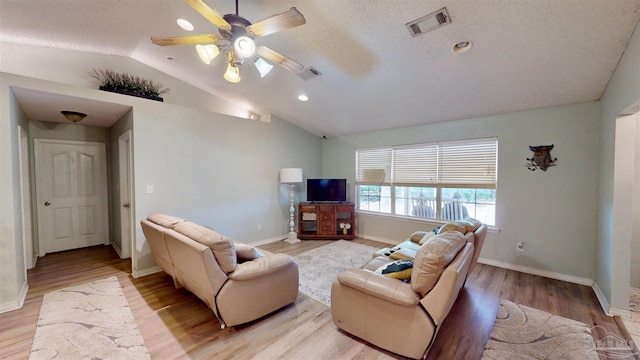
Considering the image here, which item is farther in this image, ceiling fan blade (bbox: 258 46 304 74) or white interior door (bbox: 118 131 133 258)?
white interior door (bbox: 118 131 133 258)

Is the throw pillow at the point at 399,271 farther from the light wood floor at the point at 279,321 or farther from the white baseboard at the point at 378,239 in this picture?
the white baseboard at the point at 378,239

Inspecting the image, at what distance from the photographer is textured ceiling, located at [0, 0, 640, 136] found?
2084 millimetres

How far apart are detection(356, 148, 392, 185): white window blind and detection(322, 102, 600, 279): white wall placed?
4.27 feet

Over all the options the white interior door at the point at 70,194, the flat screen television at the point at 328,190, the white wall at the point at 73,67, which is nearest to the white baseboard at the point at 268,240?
the flat screen television at the point at 328,190

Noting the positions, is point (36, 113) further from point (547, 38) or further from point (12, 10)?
point (547, 38)

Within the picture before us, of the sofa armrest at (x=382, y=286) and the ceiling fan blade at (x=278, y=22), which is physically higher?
the ceiling fan blade at (x=278, y=22)

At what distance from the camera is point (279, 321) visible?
2.34 m

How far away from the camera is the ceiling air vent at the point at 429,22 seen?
211 cm

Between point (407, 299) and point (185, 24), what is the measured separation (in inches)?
138

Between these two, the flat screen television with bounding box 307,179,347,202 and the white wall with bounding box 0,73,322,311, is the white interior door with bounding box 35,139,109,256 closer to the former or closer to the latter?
the white wall with bounding box 0,73,322,311

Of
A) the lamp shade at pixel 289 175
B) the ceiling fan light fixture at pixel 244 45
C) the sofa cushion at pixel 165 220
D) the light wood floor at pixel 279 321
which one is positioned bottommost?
the light wood floor at pixel 279 321

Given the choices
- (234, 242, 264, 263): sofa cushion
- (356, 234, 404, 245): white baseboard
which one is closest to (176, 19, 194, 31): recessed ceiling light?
(234, 242, 264, 263): sofa cushion

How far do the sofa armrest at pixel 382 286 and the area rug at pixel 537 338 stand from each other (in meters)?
0.86

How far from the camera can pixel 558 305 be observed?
2.63m
